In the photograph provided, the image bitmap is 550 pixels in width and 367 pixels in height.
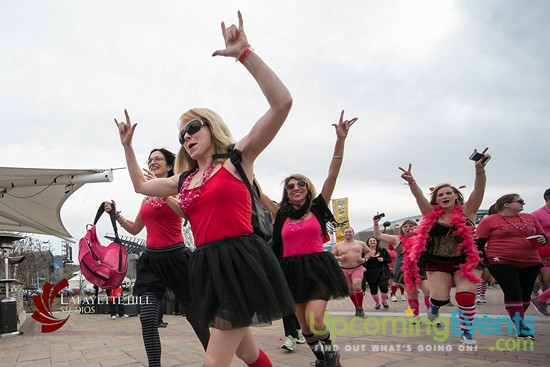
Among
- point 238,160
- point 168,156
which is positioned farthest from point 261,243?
point 168,156

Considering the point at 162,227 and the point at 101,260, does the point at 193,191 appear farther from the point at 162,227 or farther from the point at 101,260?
the point at 101,260

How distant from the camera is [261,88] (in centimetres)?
201

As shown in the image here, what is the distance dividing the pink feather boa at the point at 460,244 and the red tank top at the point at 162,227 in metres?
2.78

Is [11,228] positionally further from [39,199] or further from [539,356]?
[539,356]

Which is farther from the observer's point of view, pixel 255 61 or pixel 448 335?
pixel 448 335

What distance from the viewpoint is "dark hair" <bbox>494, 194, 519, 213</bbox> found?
16.7ft

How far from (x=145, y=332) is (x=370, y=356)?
2.34 metres

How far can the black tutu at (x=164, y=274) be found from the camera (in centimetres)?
343

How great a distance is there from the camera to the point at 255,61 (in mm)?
2045

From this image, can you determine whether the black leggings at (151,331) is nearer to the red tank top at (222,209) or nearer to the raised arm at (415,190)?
the red tank top at (222,209)

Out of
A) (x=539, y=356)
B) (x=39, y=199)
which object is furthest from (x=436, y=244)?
(x=39, y=199)

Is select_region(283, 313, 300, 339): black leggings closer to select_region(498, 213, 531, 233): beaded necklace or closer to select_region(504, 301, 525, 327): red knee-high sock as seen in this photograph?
select_region(504, 301, 525, 327): red knee-high sock

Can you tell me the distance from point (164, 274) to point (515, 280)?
4.12 meters

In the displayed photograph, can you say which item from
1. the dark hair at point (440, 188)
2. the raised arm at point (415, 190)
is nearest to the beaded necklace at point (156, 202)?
the raised arm at point (415, 190)
